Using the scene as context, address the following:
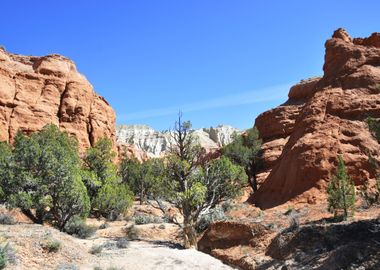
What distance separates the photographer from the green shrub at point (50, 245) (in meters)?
13.0

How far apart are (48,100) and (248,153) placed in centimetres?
2903

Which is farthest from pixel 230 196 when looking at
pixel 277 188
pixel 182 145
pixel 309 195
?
pixel 182 145

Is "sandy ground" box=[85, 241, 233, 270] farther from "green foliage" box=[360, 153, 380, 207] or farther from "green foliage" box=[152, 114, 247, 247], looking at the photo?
"green foliage" box=[360, 153, 380, 207]

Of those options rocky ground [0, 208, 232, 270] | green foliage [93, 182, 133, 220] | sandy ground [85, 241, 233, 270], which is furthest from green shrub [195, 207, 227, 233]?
green foliage [93, 182, 133, 220]

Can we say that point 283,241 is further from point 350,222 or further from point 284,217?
point 284,217

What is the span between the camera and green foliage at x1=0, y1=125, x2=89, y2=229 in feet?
67.4

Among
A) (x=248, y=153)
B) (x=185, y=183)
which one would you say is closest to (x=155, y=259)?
(x=185, y=183)

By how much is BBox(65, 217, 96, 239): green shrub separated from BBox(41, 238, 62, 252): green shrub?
6.18 m

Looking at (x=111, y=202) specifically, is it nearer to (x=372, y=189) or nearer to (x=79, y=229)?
(x=79, y=229)

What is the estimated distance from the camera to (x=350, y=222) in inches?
542

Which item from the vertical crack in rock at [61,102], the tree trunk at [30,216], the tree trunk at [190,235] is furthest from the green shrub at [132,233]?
the vertical crack in rock at [61,102]

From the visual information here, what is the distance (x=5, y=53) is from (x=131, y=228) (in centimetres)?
4280

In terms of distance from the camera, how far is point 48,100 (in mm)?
51531

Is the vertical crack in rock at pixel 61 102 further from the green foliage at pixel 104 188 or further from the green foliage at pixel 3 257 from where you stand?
the green foliage at pixel 3 257
